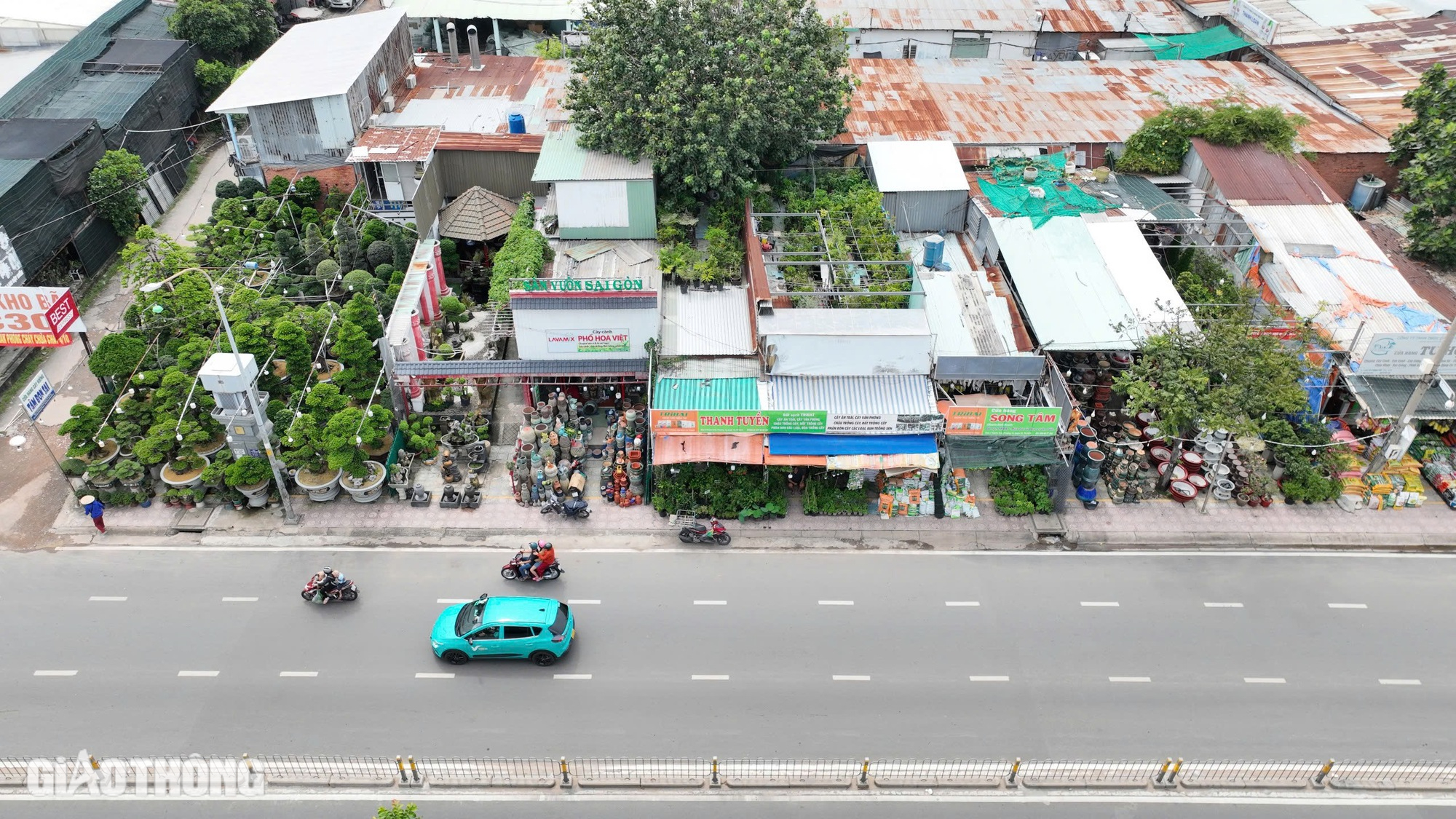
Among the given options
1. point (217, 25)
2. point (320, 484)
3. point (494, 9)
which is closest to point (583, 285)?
point (320, 484)

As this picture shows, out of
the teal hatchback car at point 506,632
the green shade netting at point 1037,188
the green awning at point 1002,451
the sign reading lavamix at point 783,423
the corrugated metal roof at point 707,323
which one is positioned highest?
the green shade netting at point 1037,188

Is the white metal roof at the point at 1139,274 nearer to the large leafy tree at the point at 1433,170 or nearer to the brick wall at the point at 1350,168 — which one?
the large leafy tree at the point at 1433,170

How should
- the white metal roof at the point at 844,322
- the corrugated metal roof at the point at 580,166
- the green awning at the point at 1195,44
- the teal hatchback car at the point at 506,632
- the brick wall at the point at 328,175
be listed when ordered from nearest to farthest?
the teal hatchback car at the point at 506,632 → the white metal roof at the point at 844,322 → the corrugated metal roof at the point at 580,166 → the brick wall at the point at 328,175 → the green awning at the point at 1195,44

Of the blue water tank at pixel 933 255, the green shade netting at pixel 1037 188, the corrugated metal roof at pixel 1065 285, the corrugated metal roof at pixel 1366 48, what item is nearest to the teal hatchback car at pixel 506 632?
the corrugated metal roof at pixel 1065 285

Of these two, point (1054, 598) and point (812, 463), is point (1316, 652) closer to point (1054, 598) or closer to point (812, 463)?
point (1054, 598)

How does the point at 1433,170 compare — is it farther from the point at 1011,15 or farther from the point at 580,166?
the point at 580,166
